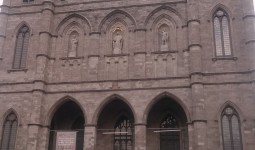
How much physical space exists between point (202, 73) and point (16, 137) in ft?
43.8

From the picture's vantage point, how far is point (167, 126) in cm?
2562

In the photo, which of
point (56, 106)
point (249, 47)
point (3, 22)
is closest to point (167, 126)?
point (249, 47)

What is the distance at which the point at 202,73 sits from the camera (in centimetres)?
2359

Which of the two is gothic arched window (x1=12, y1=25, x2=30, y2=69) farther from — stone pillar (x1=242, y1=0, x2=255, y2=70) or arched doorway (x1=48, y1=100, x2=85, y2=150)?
stone pillar (x1=242, y1=0, x2=255, y2=70)

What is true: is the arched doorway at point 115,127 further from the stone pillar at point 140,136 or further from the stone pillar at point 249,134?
the stone pillar at point 249,134

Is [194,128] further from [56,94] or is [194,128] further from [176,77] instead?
[56,94]

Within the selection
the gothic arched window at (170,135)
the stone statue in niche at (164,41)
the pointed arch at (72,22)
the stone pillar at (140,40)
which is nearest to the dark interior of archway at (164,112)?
the gothic arched window at (170,135)

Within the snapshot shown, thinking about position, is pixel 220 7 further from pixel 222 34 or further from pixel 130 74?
pixel 130 74

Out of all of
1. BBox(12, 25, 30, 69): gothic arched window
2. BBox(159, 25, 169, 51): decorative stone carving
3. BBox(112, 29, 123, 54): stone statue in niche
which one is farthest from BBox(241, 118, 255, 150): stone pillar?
BBox(12, 25, 30, 69): gothic arched window

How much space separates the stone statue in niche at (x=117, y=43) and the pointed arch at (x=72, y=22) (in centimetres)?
246

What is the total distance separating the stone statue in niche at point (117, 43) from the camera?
2603cm

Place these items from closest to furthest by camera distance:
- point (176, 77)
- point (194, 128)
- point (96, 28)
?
1. point (194, 128)
2. point (176, 77)
3. point (96, 28)

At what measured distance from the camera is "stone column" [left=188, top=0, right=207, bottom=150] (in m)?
22.1

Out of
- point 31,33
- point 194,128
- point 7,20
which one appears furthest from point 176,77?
point 7,20
